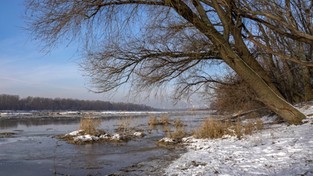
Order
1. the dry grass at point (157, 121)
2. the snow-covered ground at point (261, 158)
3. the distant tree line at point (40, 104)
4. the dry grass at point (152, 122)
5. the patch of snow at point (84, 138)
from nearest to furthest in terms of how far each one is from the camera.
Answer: the snow-covered ground at point (261, 158) < the patch of snow at point (84, 138) < the dry grass at point (152, 122) < the dry grass at point (157, 121) < the distant tree line at point (40, 104)

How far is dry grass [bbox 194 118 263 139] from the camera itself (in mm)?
12445

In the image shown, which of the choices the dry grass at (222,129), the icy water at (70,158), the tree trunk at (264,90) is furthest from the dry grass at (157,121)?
the tree trunk at (264,90)

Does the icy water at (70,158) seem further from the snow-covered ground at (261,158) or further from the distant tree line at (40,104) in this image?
the distant tree line at (40,104)

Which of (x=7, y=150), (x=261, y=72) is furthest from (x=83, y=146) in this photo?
(x=261, y=72)

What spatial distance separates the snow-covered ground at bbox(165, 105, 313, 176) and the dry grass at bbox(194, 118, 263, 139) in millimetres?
1969

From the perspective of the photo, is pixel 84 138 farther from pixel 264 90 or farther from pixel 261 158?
pixel 261 158

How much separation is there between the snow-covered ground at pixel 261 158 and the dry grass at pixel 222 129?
1969 millimetres

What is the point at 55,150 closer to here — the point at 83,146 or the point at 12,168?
the point at 83,146

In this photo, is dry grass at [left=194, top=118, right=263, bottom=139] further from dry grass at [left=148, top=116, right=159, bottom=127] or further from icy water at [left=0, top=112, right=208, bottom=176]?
dry grass at [left=148, top=116, right=159, bottom=127]

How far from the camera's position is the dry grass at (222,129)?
12.4m

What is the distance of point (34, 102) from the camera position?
426ft

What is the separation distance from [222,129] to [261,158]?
6.06 m

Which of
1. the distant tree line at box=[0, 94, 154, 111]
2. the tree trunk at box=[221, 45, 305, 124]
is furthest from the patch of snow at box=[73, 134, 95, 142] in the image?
the distant tree line at box=[0, 94, 154, 111]

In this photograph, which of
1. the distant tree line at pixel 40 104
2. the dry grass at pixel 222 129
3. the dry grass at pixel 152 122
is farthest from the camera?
the distant tree line at pixel 40 104
